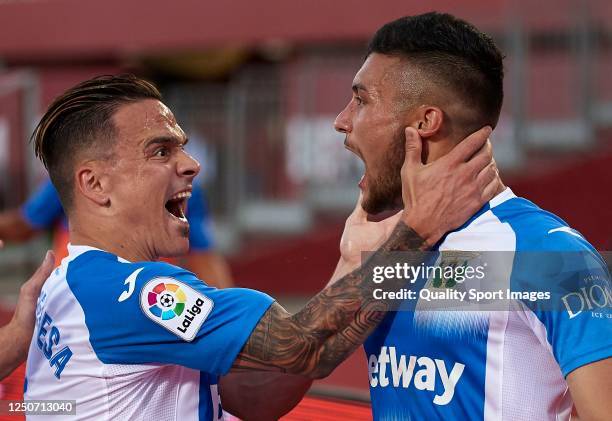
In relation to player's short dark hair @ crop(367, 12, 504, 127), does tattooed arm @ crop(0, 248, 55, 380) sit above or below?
below

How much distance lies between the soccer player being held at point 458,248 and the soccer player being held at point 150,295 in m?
0.07

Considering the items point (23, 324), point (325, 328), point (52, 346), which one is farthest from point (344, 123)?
point (23, 324)

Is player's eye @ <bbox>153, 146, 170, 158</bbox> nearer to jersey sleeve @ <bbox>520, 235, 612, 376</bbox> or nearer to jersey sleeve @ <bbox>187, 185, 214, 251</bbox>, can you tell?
jersey sleeve @ <bbox>520, 235, 612, 376</bbox>

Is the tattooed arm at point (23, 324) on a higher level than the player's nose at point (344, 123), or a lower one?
lower

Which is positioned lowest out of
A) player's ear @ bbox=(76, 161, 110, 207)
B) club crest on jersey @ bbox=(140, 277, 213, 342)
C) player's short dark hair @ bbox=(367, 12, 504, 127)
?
club crest on jersey @ bbox=(140, 277, 213, 342)

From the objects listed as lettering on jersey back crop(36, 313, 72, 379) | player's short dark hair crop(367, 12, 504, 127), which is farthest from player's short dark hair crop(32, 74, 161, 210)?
player's short dark hair crop(367, 12, 504, 127)

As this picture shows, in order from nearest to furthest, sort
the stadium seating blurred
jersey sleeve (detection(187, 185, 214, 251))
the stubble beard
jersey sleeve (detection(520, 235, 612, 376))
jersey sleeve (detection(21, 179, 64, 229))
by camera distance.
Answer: jersey sleeve (detection(520, 235, 612, 376)), the stubble beard, jersey sleeve (detection(187, 185, 214, 251)), jersey sleeve (detection(21, 179, 64, 229)), the stadium seating blurred

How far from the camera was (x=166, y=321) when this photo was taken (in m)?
2.42

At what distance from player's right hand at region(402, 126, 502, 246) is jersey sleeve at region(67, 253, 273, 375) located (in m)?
0.48

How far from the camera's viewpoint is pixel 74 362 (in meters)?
2.54

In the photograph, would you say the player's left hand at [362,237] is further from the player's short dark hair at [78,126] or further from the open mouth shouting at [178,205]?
the player's short dark hair at [78,126]

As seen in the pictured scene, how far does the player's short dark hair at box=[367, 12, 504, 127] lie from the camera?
2543 mm

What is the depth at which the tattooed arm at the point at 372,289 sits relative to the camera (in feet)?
8.01

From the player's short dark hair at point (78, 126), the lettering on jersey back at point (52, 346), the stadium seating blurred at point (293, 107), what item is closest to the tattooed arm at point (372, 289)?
the lettering on jersey back at point (52, 346)
